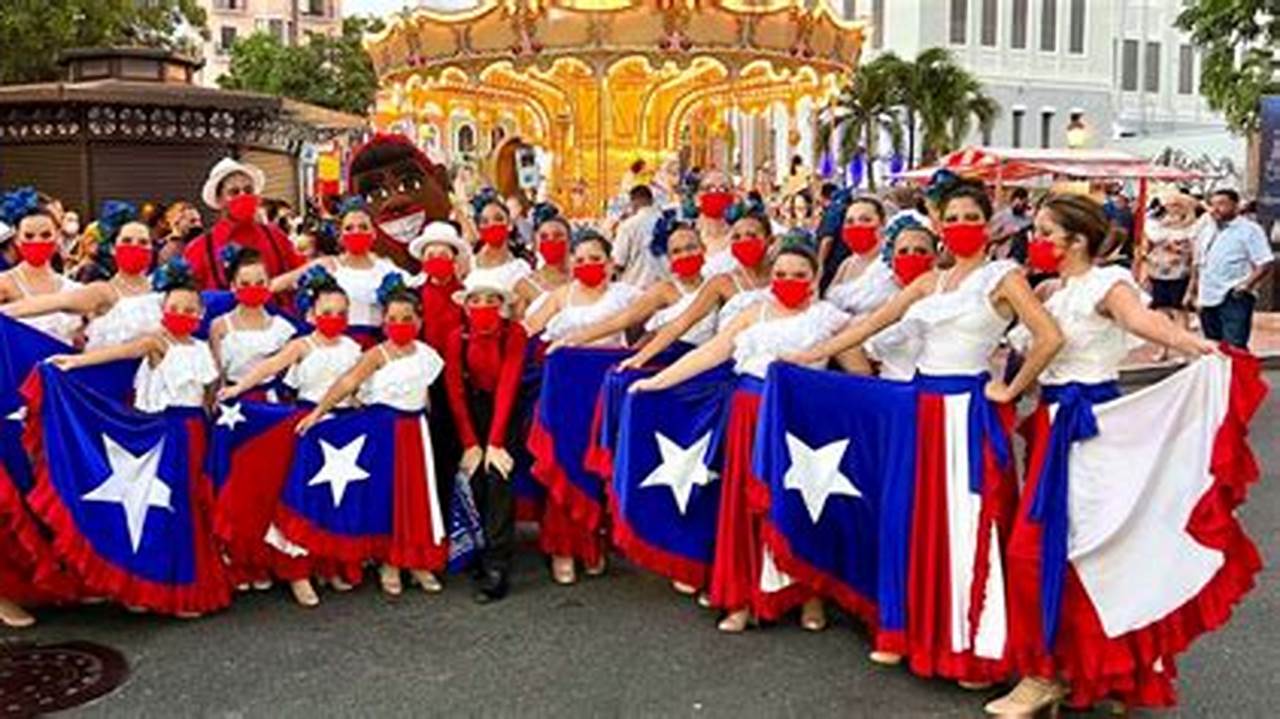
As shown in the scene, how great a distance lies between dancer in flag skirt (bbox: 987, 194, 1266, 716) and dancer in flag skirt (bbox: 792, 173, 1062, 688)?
0.11m

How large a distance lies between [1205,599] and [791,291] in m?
1.89

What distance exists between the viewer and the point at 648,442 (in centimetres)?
573

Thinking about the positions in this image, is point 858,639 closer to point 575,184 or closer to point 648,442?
point 648,442

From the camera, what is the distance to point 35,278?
5773mm

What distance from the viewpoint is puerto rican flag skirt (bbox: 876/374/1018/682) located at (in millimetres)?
4527

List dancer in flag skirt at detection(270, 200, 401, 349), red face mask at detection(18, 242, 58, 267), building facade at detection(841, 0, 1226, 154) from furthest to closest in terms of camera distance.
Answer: building facade at detection(841, 0, 1226, 154)
dancer in flag skirt at detection(270, 200, 401, 349)
red face mask at detection(18, 242, 58, 267)

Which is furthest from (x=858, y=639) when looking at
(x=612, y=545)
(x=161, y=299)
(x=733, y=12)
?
(x=733, y=12)

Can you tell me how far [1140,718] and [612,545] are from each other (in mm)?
2777

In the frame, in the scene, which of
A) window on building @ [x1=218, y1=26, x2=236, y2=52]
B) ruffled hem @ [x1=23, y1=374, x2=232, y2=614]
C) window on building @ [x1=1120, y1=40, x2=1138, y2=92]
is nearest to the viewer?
ruffled hem @ [x1=23, y1=374, x2=232, y2=614]

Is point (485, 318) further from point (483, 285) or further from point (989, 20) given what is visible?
point (989, 20)

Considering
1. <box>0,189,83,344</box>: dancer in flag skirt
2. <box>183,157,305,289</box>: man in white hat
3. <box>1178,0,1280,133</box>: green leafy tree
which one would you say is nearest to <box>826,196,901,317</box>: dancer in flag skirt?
<box>183,157,305,289</box>: man in white hat

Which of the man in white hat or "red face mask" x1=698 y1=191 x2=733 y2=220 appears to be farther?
"red face mask" x1=698 y1=191 x2=733 y2=220

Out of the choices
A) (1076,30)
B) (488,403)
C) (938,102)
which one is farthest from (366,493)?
(1076,30)

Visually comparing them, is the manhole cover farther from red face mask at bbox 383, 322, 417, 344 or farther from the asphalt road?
red face mask at bbox 383, 322, 417, 344
